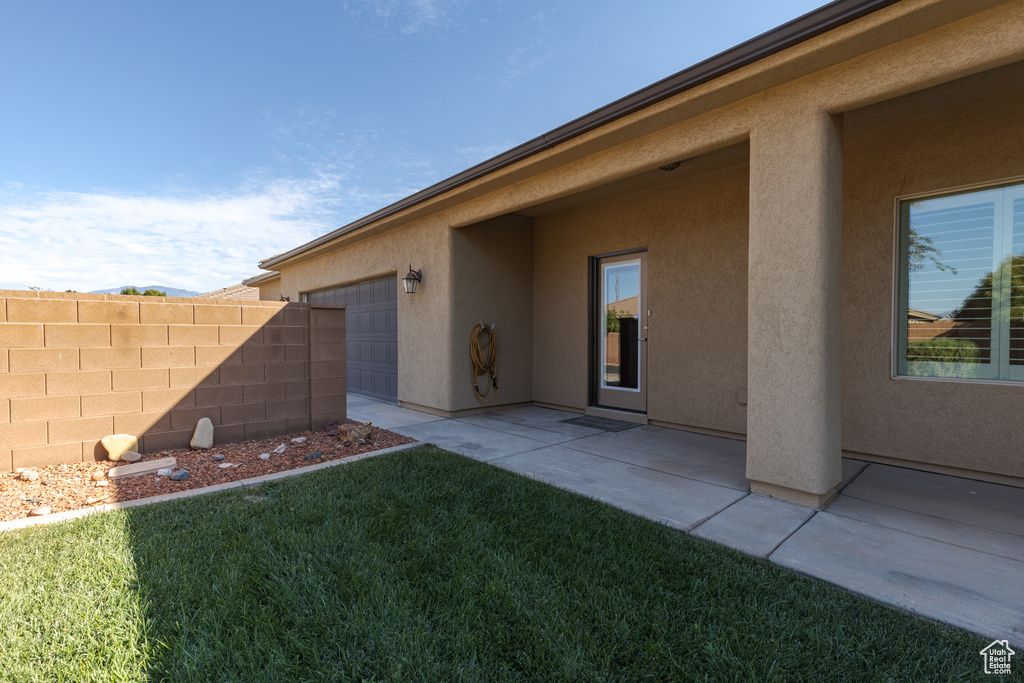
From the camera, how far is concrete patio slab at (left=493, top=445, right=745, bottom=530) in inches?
112

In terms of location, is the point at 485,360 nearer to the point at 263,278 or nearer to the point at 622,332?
the point at 622,332

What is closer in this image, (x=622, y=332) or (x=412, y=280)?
(x=622, y=332)

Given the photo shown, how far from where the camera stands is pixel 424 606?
180 cm

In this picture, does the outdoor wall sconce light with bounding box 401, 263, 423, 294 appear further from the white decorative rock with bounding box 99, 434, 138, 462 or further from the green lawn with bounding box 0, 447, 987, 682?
the green lawn with bounding box 0, 447, 987, 682

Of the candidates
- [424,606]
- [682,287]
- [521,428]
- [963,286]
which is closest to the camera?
[424,606]

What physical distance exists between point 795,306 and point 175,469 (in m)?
4.90

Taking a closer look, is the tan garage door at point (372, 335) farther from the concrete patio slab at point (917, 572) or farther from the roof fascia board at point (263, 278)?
the concrete patio slab at point (917, 572)

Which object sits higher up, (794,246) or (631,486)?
(794,246)

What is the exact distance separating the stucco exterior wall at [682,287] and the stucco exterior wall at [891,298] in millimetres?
961

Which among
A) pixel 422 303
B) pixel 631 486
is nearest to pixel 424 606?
pixel 631 486

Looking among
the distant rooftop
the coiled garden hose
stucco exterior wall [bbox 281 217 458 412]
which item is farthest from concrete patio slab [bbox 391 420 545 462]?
the distant rooftop

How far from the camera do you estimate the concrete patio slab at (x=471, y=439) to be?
13.9ft

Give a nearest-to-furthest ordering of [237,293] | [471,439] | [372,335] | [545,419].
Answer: [471,439], [545,419], [372,335], [237,293]

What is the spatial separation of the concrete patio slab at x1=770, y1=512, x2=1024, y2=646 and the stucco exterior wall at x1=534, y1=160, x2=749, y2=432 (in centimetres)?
229
